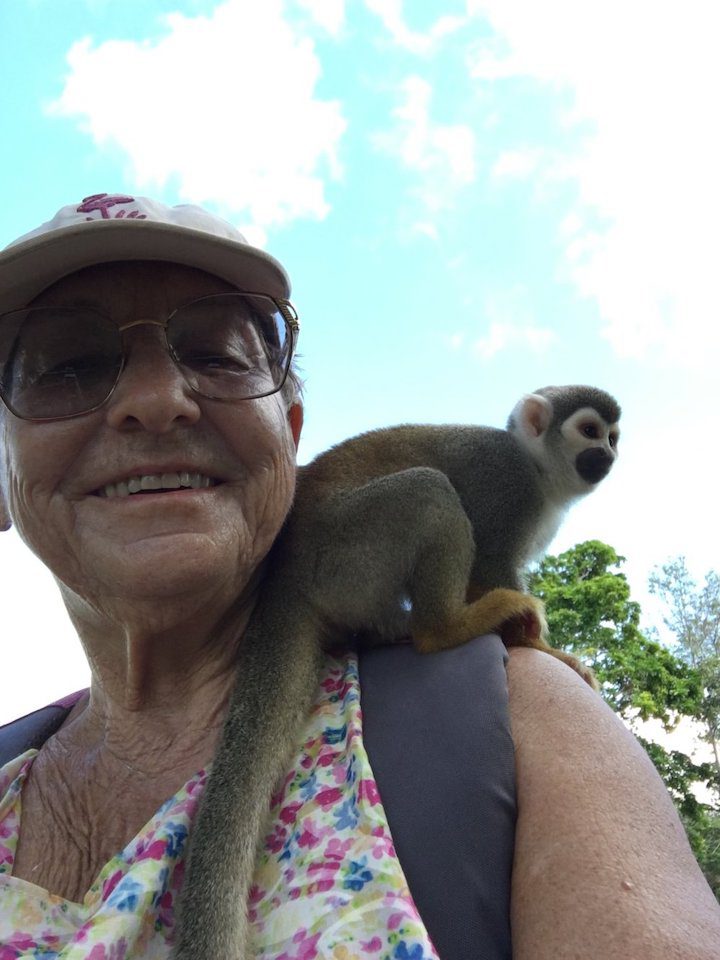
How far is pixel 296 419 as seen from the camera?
2293mm

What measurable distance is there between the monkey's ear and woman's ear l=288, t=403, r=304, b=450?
181 centimetres

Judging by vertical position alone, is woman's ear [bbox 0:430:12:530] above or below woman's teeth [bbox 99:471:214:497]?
above

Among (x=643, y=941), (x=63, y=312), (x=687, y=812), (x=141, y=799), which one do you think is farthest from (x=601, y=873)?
(x=687, y=812)

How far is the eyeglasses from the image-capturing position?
1.76 metres

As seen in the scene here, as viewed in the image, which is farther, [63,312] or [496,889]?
[63,312]

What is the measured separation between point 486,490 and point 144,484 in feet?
6.38

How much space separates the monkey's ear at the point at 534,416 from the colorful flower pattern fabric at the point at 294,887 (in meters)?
2.43

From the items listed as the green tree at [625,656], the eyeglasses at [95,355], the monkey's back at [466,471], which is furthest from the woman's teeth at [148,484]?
the green tree at [625,656]

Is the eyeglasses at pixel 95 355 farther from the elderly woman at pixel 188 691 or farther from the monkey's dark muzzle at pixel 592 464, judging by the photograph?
the monkey's dark muzzle at pixel 592 464

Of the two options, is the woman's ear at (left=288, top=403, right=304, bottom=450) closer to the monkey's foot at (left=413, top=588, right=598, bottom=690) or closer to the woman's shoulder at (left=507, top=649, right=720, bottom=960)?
the monkey's foot at (left=413, top=588, right=598, bottom=690)

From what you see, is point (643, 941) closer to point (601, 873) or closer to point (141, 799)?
point (601, 873)

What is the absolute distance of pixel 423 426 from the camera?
337 cm

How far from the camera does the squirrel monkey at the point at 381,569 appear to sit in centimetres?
147

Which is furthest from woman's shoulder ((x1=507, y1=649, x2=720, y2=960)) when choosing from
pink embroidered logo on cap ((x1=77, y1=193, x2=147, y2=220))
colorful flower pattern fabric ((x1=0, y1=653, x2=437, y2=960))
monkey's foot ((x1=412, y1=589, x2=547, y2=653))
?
pink embroidered logo on cap ((x1=77, y1=193, x2=147, y2=220))
